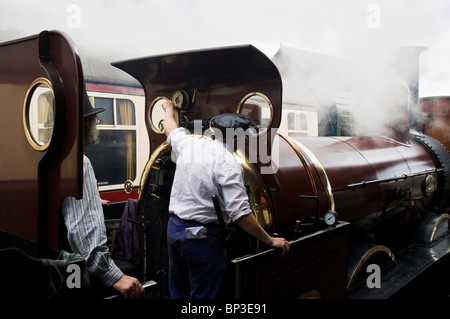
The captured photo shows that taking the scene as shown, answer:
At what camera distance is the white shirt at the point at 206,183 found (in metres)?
1.81

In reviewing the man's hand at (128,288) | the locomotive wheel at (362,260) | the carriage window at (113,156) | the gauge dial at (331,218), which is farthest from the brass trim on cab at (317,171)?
the carriage window at (113,156)

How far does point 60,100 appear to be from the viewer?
1366 millimetres

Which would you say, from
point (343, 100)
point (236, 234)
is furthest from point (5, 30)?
point (343, 100)

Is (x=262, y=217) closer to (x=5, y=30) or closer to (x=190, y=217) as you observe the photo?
(x=190, y=217)

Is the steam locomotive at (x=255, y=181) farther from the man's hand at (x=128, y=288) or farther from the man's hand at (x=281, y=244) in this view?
the man's hand at (x=128, y=288)

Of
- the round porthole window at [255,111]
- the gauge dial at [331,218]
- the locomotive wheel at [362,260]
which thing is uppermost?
the round porthole window at [255,111]

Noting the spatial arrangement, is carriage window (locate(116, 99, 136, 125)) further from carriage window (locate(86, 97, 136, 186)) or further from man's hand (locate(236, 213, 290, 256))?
man's hand (locate(236, 213, 290, 256))

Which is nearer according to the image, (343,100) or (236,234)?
(236,234)

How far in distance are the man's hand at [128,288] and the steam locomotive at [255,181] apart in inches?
11.3

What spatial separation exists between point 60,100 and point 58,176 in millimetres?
292

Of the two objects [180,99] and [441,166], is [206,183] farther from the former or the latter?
Answer: [441,166]

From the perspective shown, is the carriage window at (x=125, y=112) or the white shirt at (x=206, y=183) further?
the carriage window at (x=125, y=112)

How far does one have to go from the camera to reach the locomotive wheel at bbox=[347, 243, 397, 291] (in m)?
2.61

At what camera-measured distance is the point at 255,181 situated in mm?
2078
